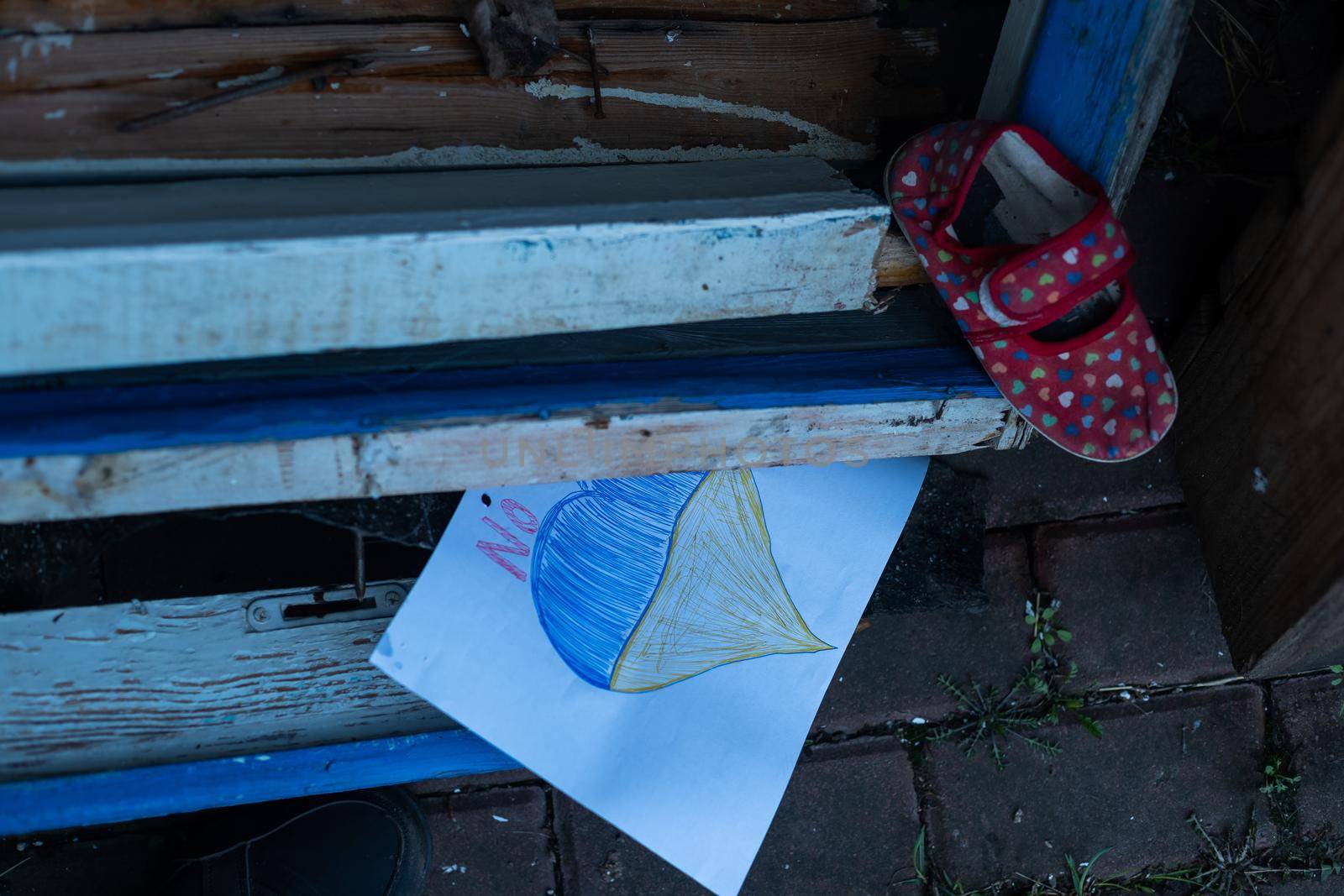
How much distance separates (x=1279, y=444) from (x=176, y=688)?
4.98 ft

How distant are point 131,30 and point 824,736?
1.48 m

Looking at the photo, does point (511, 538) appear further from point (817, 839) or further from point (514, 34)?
point (817, 839)

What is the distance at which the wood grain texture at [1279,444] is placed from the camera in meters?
1.08

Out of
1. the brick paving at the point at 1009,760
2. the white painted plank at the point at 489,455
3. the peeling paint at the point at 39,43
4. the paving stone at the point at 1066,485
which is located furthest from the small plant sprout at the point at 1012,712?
the peeling paint at the point at 39,43

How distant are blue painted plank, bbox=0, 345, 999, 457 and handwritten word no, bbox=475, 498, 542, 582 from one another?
0.93 ft

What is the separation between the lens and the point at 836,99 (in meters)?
1.30

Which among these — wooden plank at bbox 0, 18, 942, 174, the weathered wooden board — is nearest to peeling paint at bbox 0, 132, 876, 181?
wooden plank at bbox 0, 18, 942, 174

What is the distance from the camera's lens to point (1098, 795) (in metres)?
1.63

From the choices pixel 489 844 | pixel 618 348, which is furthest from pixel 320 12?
pixel 489 844

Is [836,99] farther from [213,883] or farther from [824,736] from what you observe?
[213,883]

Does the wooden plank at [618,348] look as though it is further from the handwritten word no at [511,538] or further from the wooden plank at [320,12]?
the wooden plank at [320,12]

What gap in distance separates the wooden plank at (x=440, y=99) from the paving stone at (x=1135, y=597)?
0.82 meters

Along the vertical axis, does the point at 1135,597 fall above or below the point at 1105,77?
below

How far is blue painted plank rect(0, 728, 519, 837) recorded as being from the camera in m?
1.19
